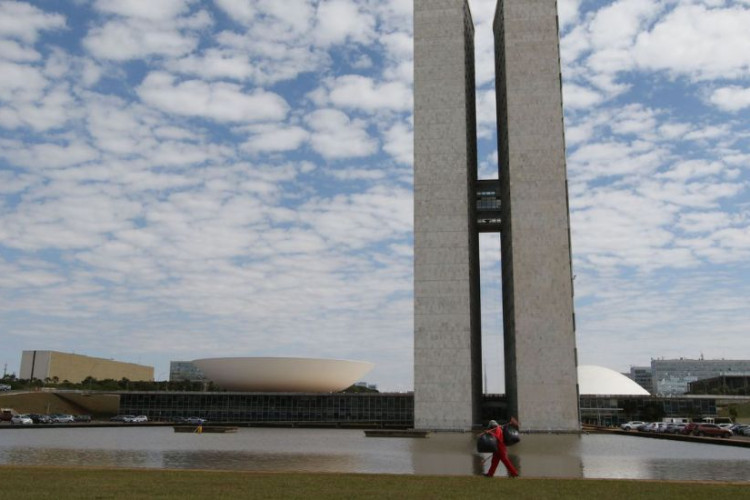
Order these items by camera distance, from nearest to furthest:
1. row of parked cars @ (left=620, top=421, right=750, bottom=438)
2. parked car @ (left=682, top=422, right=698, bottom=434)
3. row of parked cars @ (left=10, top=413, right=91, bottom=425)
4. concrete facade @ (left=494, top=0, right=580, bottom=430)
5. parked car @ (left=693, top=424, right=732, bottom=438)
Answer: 1. parked car @ (left=693, top=424, right=732, bottom=438)
2. row of parked cars @ (left=620, top=421, right=750, bottom=438)
3. parked car @ (left=682, top=422, right=698, bottom=434)
4. row of parked cars @ (left=10, top=413, right=91, bottom=425)
5. concrete facade @ (left=494, top=0, right=580, bottom=430)

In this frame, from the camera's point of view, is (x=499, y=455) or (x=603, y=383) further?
(x=603, y=383)

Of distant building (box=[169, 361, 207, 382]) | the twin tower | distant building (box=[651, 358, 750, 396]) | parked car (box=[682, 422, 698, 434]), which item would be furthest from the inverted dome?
distant building (box=[651, 358, 750, 396])

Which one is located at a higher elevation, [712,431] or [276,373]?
[276,373]

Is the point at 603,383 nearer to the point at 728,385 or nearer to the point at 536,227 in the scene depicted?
the point at 536,227

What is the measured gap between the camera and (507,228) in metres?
52.1

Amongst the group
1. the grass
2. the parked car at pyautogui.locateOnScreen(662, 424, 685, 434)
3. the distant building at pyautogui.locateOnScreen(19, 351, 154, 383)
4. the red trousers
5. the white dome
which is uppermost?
the distant building at pyautogui.locateOnScreen(19, 351, 154, 383)

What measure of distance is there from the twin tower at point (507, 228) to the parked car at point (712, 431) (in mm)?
10284

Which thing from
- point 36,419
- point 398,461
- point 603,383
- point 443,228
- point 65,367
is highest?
point 443,228

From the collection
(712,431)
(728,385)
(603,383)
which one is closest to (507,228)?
(712,431)

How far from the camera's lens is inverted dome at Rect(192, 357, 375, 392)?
61750 millimetres

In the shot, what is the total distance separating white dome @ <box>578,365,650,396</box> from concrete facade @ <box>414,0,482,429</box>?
2284cm

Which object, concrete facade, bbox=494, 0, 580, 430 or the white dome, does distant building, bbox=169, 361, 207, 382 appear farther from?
concrete facade, bbox=494, 0, 580, 430

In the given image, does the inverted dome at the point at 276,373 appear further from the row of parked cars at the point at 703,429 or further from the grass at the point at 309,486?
the grass at the point at 309,486

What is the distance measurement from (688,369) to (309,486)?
182 meters
